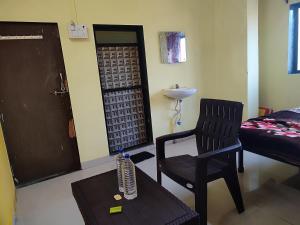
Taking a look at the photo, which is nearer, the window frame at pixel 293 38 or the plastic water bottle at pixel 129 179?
the plastic water bottle at pixel 129 179

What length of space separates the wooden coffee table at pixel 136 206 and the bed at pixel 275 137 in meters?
1.12

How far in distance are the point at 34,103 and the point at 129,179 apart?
1.89 metres

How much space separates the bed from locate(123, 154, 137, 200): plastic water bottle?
1.31 m

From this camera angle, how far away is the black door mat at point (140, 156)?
3.19 metres

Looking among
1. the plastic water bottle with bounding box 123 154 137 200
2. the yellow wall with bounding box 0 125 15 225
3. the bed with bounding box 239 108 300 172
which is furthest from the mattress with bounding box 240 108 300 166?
the yellow wall with bounding box 0 125 15 225

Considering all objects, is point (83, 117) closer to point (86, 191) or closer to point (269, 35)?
point (86, 191)

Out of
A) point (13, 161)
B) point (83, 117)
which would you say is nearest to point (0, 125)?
point (13, 161)

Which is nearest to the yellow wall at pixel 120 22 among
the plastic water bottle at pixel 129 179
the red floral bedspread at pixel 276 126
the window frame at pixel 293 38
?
the window frame at pixel 293 38

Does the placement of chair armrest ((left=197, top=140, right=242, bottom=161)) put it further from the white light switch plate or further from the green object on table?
the white light switch plate

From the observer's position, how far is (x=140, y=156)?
3.33 m

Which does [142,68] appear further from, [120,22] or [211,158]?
[211,158]

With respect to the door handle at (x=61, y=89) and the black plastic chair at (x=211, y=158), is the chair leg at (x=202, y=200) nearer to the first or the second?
the black plastic chair at (x=211, y=158)

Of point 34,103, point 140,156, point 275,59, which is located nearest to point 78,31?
point 34,103

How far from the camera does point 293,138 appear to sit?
1847mm
